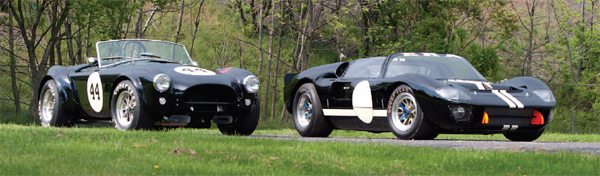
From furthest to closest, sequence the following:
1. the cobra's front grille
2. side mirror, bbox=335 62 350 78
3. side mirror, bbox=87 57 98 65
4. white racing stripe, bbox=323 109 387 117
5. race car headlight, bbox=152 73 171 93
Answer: side mirror, bbox=335 62 350 78
side mirror, bbox=87 57 98 65
white racing stripe, bbox=323 109 387 117
the cobra's front grille
race car headlight, bbox=152 73 171 93

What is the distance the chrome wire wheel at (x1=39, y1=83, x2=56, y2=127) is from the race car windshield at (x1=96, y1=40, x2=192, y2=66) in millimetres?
1173

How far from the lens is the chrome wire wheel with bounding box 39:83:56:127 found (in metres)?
14.4

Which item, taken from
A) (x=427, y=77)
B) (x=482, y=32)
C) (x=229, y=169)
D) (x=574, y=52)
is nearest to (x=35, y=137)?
(x=229, y=169)

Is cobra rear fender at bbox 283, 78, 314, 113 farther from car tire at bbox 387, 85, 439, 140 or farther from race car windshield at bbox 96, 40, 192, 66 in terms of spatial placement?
car tire at bbox 387, 85, 439, 140

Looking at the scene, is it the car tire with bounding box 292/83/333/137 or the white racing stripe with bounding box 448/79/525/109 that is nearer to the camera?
the white racing stripe with bounding box 448/79/525/109

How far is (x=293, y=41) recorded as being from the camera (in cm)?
3806

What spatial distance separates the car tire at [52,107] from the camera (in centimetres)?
1399

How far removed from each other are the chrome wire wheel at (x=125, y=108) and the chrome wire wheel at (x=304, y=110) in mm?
3098

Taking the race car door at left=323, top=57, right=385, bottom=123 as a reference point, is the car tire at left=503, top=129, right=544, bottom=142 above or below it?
below

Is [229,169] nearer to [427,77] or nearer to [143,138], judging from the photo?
[143,138]

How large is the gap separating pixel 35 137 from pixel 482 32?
33.9m

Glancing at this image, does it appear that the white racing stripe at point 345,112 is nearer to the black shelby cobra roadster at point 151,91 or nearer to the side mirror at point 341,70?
the side mirror at point 341,70

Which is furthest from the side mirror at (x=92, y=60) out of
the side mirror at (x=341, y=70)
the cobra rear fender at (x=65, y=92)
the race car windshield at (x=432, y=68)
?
the race car windshield at (x=432, y=68)

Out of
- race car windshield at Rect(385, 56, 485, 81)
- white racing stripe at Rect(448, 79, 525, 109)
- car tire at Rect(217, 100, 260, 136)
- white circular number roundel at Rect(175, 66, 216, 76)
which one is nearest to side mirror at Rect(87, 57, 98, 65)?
white circular number roundel at Rect(175, 66, 216, 76)
